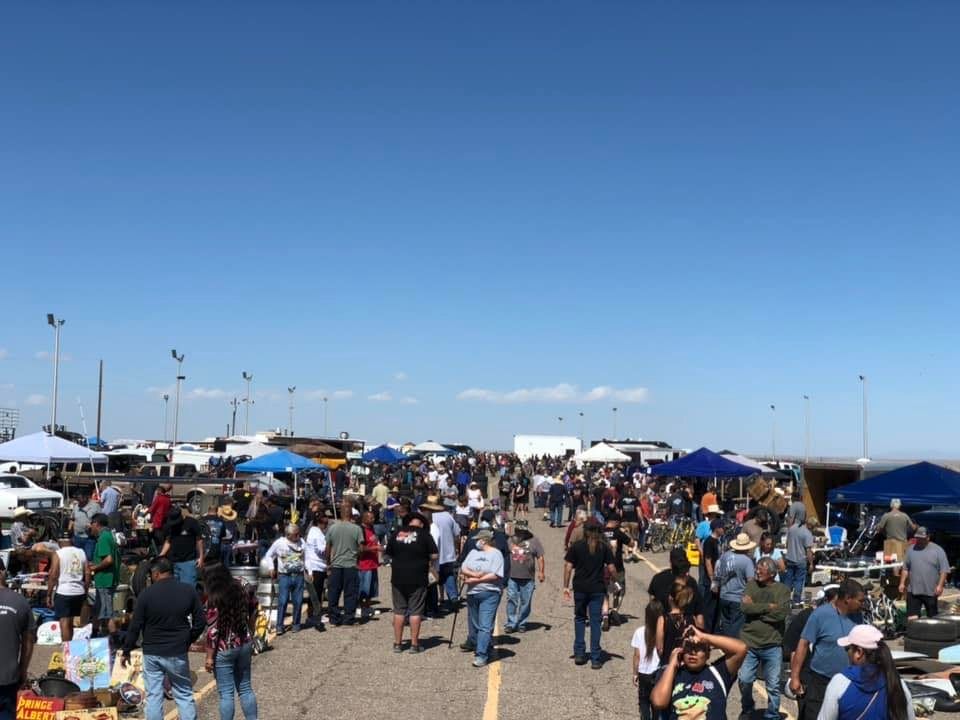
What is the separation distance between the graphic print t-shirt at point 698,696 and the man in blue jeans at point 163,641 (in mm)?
4024

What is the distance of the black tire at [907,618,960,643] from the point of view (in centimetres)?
1070

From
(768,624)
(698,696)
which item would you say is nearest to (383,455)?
(768,624)

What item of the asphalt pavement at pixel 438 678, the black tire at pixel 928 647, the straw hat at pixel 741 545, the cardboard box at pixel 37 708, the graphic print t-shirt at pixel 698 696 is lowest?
the asphalt pavement at pixel 438 678

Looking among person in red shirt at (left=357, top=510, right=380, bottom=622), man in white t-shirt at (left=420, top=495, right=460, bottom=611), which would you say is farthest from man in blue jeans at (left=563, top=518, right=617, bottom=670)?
person in red shirt at (left=357, top=510, right=380, bottom=622)

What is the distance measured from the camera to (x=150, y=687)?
22.2 ft

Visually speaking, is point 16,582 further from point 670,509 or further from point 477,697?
point 670,509

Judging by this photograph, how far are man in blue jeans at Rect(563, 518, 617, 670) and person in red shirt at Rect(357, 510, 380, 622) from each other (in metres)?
3.73

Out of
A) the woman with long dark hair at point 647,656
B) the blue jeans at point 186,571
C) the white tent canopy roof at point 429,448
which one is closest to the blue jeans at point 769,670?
the woman with long dark hair at point 647,656

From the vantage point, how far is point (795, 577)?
1362cm

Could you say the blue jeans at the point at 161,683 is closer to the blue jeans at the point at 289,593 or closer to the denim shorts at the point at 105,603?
the blue jeans at the point at 289,593

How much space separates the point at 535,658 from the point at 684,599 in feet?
14.4

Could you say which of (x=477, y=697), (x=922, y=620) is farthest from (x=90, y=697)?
(x=922, y=620)

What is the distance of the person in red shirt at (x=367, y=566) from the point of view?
1265 cm

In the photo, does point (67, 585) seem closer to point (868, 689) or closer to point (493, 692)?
point (493, 692)
